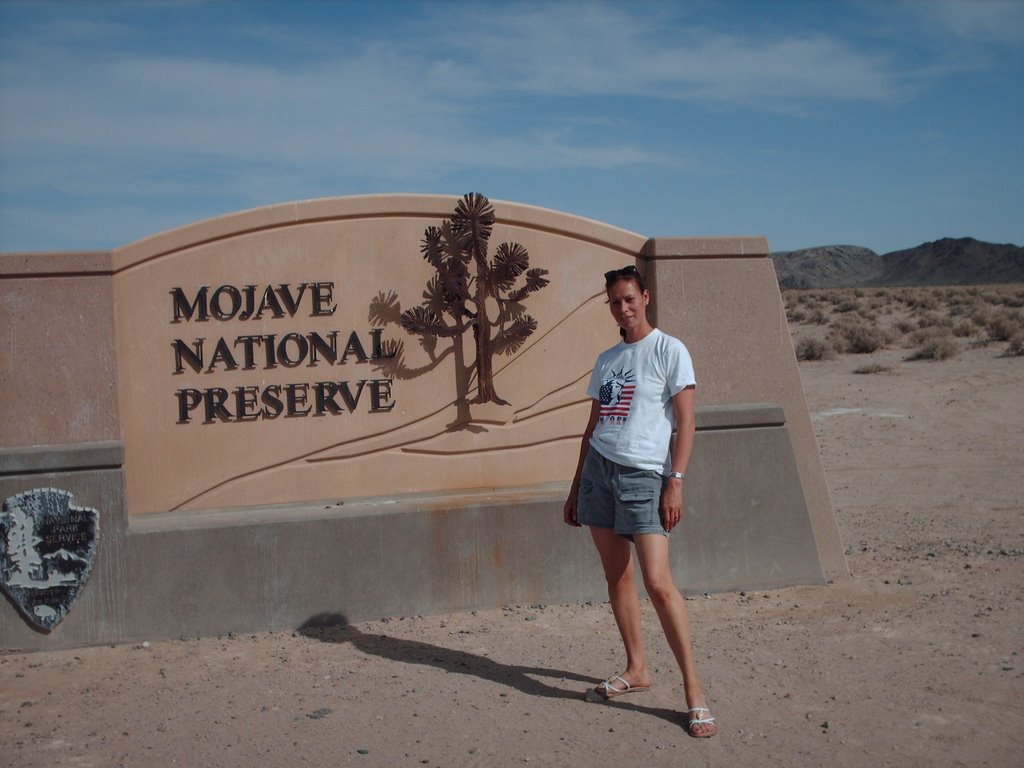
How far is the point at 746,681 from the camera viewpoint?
18.0 ft

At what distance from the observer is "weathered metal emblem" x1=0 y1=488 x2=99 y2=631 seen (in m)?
6.06

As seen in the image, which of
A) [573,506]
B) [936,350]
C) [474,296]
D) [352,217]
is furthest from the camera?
[936,350]

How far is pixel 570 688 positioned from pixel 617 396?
1.59 m

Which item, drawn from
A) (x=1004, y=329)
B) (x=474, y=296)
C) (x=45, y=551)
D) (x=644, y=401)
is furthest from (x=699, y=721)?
(x=1004, y=329)

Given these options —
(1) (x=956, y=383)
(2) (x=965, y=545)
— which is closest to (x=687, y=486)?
(2) (x=965, y=545)

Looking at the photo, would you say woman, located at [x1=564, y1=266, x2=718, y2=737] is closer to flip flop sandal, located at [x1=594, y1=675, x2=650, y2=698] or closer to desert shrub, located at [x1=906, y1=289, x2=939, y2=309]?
flip flop sandal, located at [x1=594, y1=675, x2=650, y2=698]

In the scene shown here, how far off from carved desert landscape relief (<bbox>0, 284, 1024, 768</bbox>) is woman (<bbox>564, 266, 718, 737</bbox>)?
52 centimetres

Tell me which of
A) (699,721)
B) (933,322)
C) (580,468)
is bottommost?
(699,721)

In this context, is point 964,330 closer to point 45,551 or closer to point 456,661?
point 456,661

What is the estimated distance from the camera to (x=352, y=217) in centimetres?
689

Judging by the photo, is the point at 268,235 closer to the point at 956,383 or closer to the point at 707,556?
the point at 707,556

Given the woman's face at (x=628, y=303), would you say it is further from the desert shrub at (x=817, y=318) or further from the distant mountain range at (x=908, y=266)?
the distant mountain range at (x=908, y=266)

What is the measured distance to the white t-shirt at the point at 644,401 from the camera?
15.5 feet

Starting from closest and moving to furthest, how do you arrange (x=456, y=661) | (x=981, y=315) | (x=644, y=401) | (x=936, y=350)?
(x=644, y=401) → (x=456, y=661) → (x=936, y=350) → (x=981, y=315)
